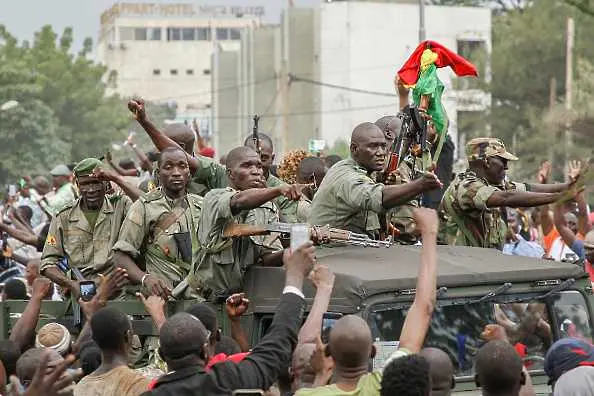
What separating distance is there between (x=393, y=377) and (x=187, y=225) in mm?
4374

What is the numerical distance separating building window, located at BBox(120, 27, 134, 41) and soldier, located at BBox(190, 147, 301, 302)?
144 meters

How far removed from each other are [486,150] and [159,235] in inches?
89.9

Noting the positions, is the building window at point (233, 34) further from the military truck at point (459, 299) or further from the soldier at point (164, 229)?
the military truck at point (459, 299)

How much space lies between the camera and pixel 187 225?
33.9 ft

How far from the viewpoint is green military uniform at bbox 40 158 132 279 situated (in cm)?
1127

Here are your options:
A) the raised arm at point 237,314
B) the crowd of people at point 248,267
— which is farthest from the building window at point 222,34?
the raised arm at point 237,314

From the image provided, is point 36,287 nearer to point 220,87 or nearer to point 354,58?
point 354,58

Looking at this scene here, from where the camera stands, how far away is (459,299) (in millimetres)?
8680

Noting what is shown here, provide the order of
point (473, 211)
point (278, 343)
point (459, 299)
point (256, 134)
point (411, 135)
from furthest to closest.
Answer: point (256, 134) < point (411, 135) < point (473, 211) < point (459, 299) < point (278, 343)

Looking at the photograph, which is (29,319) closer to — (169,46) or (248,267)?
(248,267)

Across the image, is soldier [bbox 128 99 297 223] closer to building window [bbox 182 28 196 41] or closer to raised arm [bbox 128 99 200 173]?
raised arm [bbox 128 99 200 173]

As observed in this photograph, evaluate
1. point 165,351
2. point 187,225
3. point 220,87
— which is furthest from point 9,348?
point 220,87

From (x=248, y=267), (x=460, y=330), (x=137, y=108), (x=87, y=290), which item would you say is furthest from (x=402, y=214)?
(x=87, y=290)

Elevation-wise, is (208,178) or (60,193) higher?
(208,178)
